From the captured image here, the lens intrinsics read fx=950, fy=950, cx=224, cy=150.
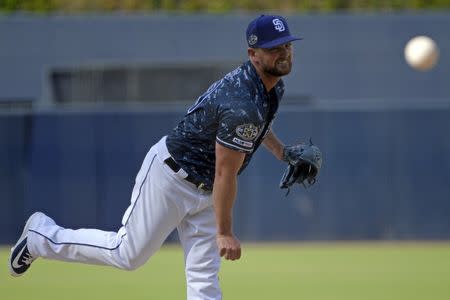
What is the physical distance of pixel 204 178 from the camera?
5789mm

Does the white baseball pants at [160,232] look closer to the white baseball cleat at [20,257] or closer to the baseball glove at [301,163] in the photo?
the white baseball cleat at [20,257]

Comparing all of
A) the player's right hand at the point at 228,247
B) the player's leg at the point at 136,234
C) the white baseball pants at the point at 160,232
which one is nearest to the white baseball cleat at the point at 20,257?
the player's leg at the point at 136,234

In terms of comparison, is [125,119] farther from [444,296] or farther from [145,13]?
[444,296]

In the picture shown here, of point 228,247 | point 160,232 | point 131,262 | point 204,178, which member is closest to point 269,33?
point 204,178

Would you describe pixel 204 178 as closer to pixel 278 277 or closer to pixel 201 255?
pixel 201 255

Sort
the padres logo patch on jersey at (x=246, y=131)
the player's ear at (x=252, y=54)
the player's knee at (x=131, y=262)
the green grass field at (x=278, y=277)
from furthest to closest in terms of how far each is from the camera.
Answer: the green grass field at (x=278, y=277) < the player's knee at (x=131, y=262) < the player's ear at (x=252, y=54) < the padres logo patch on jersey at (x=246, y=131)

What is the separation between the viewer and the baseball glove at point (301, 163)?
616cm

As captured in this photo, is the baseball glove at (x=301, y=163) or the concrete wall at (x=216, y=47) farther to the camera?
the concrete wall at (x=216, y=47)

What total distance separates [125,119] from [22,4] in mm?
6095

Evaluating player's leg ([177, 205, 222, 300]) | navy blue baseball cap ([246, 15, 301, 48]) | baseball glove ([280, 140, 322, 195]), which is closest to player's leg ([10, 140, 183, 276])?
player's leg ([177, 205, 222, 300])

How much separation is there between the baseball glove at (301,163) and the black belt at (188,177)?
677 millimetres

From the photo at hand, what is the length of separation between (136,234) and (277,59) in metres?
1.39

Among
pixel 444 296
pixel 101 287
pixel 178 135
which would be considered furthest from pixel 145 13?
pixel 178 135

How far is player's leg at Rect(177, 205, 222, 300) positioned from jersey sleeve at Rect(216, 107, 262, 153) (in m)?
0.74
